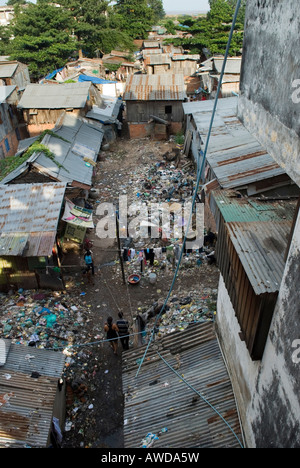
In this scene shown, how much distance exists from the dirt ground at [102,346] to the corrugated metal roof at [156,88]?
9.04 metres

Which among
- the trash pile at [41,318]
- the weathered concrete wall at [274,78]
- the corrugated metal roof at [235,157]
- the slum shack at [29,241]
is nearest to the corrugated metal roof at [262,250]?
→ the weathered concrete wall at [274,78]

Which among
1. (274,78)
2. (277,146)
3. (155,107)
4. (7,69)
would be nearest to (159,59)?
(155,107)

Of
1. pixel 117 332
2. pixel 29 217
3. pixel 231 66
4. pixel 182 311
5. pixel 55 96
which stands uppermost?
pixel 231 66

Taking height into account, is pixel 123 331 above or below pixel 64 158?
below

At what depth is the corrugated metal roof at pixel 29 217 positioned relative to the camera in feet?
34.0

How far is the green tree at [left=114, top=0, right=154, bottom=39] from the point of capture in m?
46.5

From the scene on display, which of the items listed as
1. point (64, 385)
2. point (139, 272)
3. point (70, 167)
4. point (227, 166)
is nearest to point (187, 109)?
point (70, 167)

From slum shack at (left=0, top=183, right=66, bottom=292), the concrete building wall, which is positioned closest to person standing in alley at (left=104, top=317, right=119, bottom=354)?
slum shack at (left=0, top=183, right=66, bottom=292)

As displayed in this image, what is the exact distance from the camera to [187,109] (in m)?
17.3

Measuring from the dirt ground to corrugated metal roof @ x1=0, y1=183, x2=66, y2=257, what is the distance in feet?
6.98

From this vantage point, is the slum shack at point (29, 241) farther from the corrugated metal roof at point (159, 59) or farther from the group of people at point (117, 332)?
the corrugated metal roof at point (159, 59)

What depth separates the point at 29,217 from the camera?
11.4 metres

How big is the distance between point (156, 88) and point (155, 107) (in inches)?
60.4

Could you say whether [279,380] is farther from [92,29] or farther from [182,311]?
[92,29]
